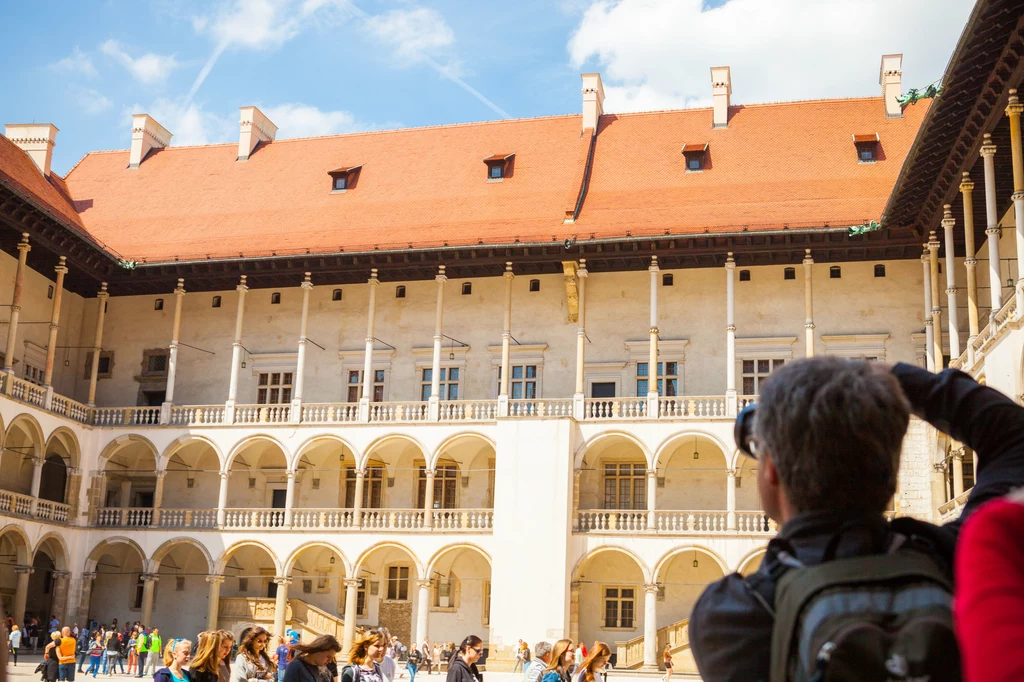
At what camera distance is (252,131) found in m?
38.9

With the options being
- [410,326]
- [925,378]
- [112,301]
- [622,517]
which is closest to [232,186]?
[112,301]

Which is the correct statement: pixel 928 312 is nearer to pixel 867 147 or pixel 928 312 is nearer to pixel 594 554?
pixel 867 147

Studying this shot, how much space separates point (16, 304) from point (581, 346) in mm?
14096

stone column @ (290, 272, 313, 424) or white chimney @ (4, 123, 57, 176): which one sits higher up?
white chimney @ (4, 123, 57, 176)

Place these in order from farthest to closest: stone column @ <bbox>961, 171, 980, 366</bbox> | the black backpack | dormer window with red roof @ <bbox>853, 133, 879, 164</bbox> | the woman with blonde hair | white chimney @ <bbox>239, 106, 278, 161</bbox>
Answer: white chimney @ <bbox>239, 106, 278, 161</bbox> → dormer window with red roof @ <bbox>853, 133, 879, 164</bbox> → stone column @ <bbox>961, 171, 980, 366</bbox> → the woman with blonde hair → the black backpack

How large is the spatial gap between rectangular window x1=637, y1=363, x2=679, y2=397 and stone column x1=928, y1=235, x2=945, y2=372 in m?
6.47

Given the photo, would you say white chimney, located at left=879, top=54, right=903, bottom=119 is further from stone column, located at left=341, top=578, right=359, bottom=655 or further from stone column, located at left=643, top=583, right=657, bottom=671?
stone column, located at left=341, top=578, right=359, bottom=655

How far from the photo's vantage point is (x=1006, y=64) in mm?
19391

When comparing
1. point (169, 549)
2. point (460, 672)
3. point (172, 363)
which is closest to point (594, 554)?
point (169, 549)

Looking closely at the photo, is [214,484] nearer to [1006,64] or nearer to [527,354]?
[527,354]

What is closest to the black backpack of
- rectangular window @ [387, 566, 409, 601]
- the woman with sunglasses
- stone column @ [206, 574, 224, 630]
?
the woman with sunglasses

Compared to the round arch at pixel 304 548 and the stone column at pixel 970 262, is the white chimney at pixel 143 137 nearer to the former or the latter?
the round arch at pixel 304 548

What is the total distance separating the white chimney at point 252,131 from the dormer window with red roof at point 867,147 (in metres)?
19.1

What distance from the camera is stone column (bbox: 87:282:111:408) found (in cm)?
3259
